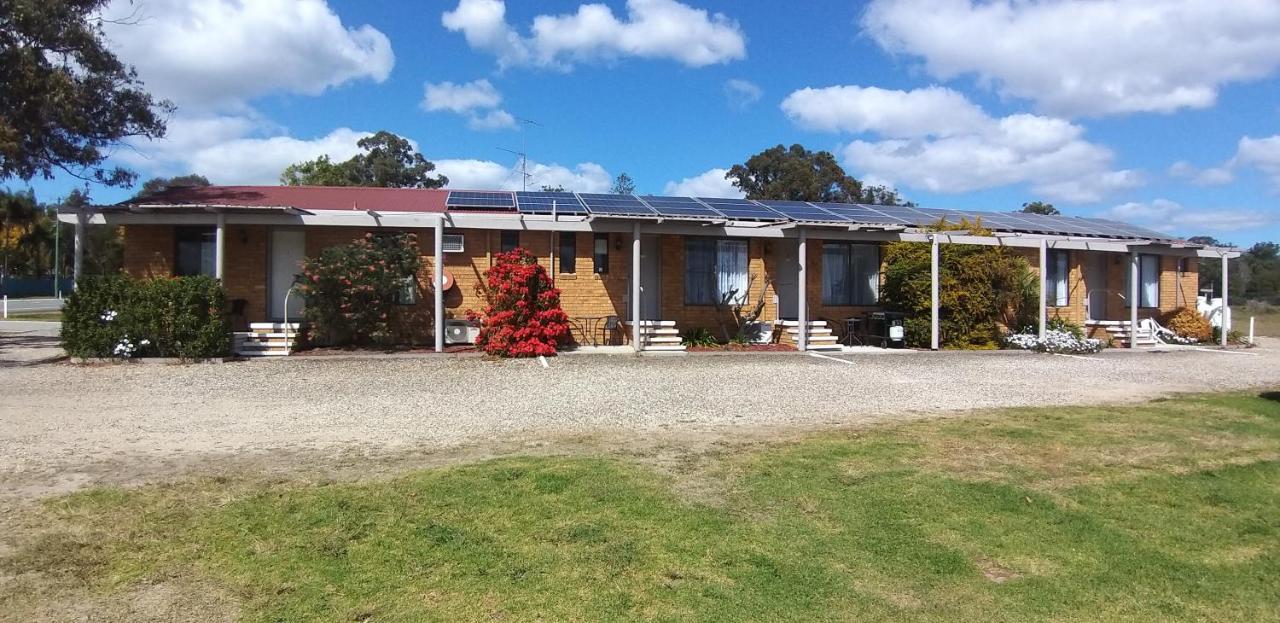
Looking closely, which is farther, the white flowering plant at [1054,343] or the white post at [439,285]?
the white flowering plant at [1054,343]

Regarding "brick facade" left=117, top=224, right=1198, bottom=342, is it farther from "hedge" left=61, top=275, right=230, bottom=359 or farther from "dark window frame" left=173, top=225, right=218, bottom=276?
"hedge" left=61, top=275, right=230, bottom=359

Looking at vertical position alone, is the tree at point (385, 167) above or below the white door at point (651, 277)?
above

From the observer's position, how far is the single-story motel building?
15.3 meters

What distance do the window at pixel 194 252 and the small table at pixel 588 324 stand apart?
736 centimetres

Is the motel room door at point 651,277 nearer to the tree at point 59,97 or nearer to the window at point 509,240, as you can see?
the window at point 509,240

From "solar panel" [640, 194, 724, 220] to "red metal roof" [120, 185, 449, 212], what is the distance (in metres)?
4.81

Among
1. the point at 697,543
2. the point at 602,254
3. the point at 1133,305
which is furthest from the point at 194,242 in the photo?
the point at 1133,305

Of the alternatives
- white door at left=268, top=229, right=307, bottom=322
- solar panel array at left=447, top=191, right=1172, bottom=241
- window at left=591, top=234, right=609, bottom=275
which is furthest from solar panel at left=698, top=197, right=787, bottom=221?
white door at left=268, top=229, right=307, bottom=322

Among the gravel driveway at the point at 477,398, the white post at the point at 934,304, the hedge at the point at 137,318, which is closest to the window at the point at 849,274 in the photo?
the white post at the point at 934,304

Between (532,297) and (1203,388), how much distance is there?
10913 mm

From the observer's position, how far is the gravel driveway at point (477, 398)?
7145mm

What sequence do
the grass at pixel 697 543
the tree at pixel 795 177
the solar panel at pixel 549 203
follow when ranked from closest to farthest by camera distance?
1. the grass at pixel 697 543
2. the solar panel at pixel 549 203
3. the tree at pixel 795 177

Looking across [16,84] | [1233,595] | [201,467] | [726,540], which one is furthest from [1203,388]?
[16,84]

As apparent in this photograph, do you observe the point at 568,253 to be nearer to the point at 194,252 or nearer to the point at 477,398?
the point at 477,398
